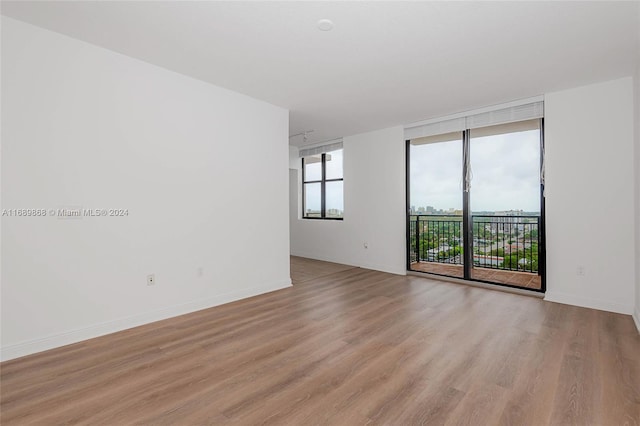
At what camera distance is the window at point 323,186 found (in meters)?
6.56

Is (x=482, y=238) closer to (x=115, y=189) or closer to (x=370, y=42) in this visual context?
(x=370, y=42)

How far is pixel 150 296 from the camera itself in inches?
121

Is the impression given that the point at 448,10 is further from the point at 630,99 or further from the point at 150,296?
the point at 150,296

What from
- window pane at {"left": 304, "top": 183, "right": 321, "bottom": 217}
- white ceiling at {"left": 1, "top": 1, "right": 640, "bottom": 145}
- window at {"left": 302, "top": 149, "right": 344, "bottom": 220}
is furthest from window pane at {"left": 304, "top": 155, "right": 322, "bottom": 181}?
white ceiling at {"left": 1, "top": 1, "right": 640, "bottom": 145}

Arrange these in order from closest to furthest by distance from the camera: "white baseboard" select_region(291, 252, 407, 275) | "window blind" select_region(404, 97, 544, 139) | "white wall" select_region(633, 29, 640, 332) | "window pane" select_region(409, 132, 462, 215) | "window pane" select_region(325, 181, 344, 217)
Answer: "white wall" select_region(633, 29, 640, 332) → "window blind" select_region(404, 97, 544, 139) → "window pane" select_region(409, 132, 462, 215) → "white baseboard" select_region(291, 252, 407, 275) → "window pane" select_region(325, 181, 344, 217)

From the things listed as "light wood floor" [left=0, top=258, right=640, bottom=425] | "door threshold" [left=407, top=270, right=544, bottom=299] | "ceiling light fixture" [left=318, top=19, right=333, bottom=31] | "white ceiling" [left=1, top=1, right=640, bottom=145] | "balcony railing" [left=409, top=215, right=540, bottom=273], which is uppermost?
"white ceiling" [left=1, top=1, right=640, bottom=145]

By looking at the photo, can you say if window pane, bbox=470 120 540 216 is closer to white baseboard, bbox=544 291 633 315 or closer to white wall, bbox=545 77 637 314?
white wall, bbox=545 77 637 314

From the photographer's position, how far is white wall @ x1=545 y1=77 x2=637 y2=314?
3324mm

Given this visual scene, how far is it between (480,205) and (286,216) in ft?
9.51

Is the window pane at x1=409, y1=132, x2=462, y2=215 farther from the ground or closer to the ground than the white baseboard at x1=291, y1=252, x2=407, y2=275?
farther from the ground

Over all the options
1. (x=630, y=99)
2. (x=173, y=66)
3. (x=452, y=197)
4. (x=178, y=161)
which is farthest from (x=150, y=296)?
(x=630, y=99)

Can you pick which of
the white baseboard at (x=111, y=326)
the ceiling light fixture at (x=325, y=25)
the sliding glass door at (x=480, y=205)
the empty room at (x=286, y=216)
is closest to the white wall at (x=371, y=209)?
the sliding glass door at (x=480, y=205)

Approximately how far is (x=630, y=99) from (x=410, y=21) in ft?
9.37

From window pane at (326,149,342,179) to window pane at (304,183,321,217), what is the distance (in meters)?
Answer: 0.47
